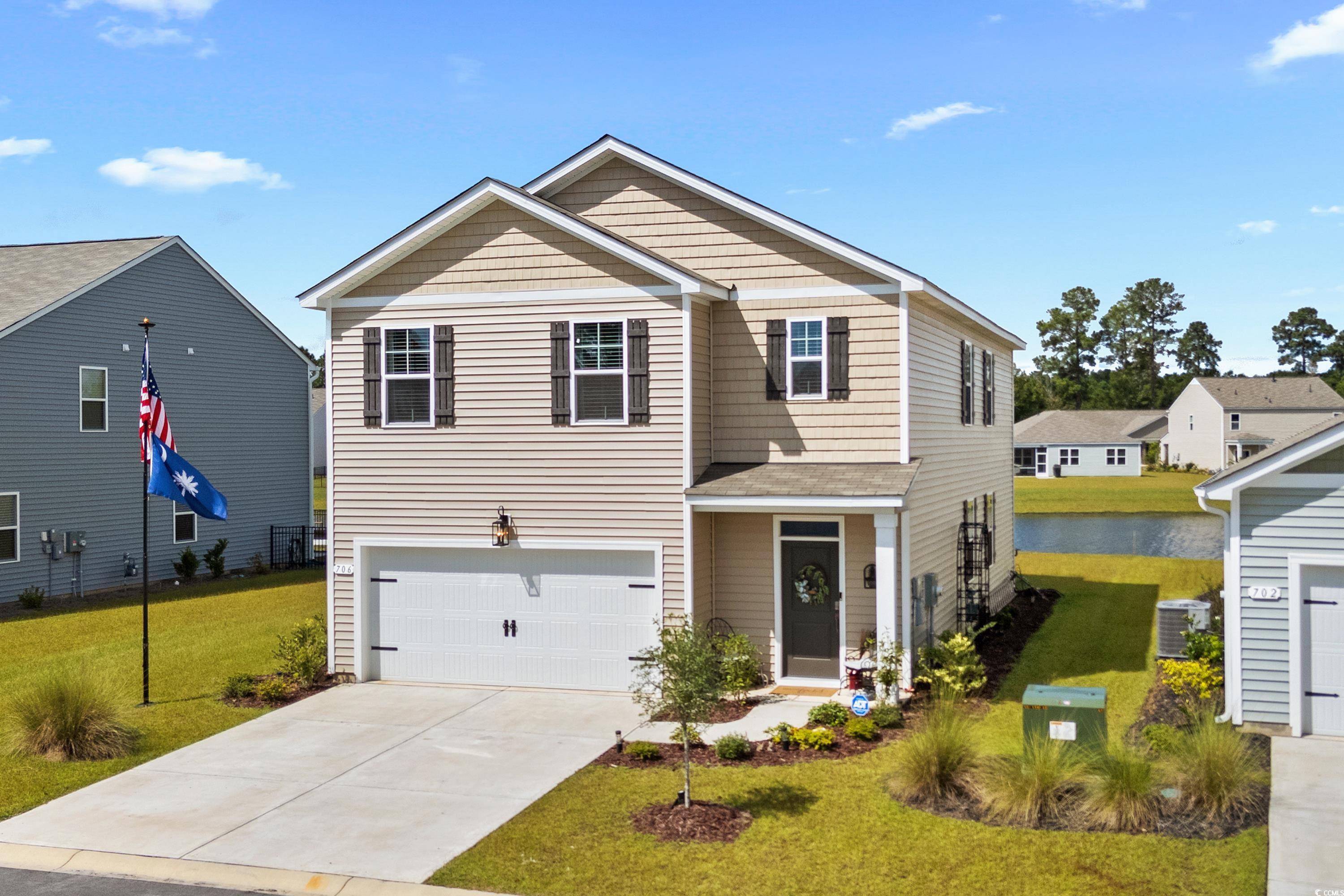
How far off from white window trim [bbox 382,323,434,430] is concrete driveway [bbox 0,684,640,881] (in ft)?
12.7

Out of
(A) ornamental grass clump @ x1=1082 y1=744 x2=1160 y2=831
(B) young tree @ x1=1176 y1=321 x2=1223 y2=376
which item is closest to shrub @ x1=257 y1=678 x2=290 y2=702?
(A) ornamental grass clump @ x1=1082 y1=744 x2=1160 y2=831

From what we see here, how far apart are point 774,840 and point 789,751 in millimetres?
2978

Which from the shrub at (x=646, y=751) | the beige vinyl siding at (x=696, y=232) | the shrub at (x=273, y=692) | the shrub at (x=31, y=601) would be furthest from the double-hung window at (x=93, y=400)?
the shrub at (x=646, y=751)

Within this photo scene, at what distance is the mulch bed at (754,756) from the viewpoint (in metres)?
12.8

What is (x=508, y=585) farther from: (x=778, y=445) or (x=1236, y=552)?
(x=1236, y=552)

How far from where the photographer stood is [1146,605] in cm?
2433

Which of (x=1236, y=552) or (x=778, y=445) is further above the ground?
(x=778, y=445)

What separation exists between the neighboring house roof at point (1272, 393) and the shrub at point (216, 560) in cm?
6462

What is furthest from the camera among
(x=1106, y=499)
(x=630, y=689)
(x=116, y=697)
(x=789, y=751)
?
(x=1106, y=499)

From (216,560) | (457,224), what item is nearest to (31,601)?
(216,560)

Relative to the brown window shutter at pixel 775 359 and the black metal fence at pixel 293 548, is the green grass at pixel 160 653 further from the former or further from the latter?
the brown window shutter at pixel 775 359

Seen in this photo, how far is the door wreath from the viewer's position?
16391mm

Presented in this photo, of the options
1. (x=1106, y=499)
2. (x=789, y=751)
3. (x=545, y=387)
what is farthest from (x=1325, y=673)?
(x=1106, y=499)

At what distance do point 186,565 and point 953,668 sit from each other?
2111cm
